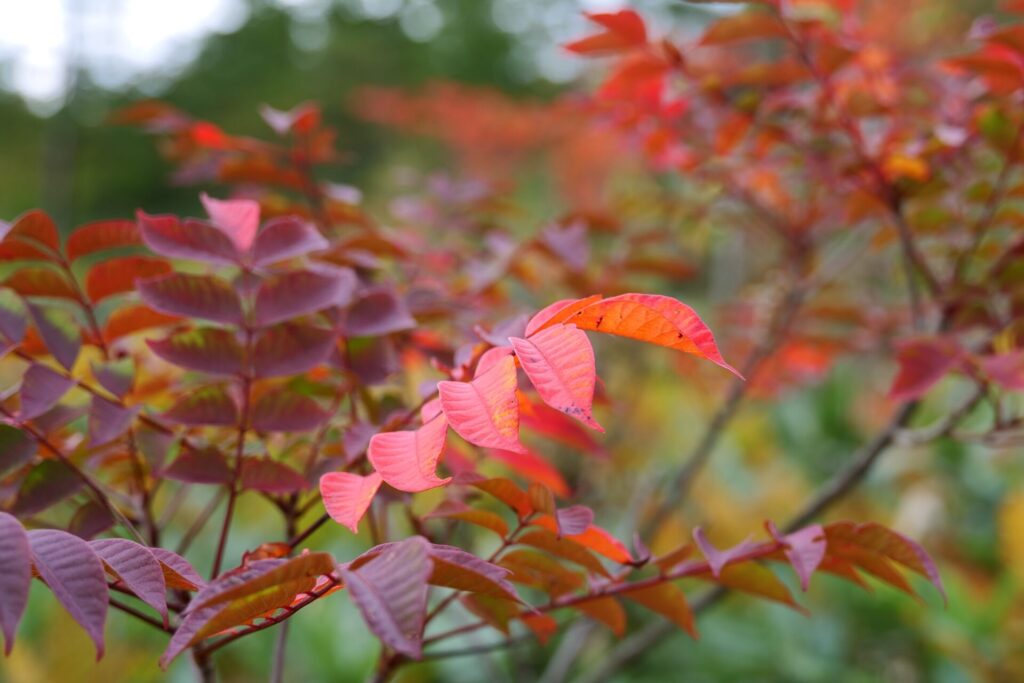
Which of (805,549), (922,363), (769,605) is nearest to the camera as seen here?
(805,549)

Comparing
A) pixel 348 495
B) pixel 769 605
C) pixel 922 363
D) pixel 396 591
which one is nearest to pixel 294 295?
pixel 348 495

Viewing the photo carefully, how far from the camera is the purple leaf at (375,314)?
0.75 m

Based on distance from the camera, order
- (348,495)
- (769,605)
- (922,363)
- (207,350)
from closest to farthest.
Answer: (348,495)
(207,350)
(922,363)
(769,605)

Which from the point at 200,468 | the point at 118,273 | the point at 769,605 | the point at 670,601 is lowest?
the point at 769,605

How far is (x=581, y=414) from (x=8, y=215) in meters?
11.2

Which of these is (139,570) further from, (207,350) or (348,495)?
(207,350)

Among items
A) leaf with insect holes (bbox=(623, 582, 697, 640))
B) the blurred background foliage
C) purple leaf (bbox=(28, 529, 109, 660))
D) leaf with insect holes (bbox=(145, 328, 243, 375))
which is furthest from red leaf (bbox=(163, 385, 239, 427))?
the blurred background foliage

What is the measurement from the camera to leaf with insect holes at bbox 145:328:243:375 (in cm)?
68

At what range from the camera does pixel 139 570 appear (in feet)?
1.54

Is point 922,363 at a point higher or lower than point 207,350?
lower

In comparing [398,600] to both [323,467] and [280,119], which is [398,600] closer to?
[323,467]

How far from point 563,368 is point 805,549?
0.26 meters

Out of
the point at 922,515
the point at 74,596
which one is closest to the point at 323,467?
the point at 74,596

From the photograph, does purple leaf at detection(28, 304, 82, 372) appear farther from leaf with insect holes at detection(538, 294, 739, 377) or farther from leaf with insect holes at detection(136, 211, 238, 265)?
leaf with insect holes at detection(538, 294, 739, 377)
